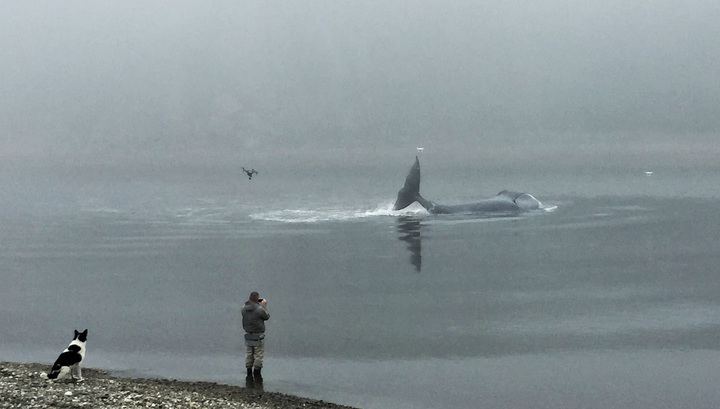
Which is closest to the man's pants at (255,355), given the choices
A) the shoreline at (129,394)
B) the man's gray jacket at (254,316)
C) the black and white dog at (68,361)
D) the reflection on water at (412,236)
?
the man's gray jacket at (254,316)

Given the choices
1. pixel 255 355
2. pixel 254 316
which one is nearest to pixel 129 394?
pixel 254 316

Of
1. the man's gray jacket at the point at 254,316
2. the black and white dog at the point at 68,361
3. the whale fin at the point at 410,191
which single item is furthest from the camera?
the whale fin at the point at 410,191

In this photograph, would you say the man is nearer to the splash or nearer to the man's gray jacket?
the man's gray jacket

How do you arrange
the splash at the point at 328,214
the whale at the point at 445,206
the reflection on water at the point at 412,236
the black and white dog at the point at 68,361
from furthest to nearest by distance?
the whale at the point at 445,206 → the splash at the point at 328,214 → the reflection on water at the point at 412,236 → the black and white dog at the point at 68,361

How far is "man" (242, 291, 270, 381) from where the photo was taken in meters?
18.9

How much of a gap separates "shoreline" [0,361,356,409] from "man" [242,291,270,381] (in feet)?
3.03

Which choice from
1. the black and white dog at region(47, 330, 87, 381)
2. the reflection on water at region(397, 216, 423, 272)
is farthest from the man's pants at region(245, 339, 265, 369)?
the reflection on water at region(397, 216, 423, 272)

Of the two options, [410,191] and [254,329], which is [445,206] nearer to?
[410,191]

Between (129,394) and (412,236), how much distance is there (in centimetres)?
3650

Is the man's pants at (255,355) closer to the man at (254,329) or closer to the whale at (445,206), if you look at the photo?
the man at (254,329)

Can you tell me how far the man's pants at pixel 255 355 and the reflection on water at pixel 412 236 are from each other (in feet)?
63.7

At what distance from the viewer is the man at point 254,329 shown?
18.9m

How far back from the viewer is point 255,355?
64.7 ft

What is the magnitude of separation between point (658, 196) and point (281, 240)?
200 ft
